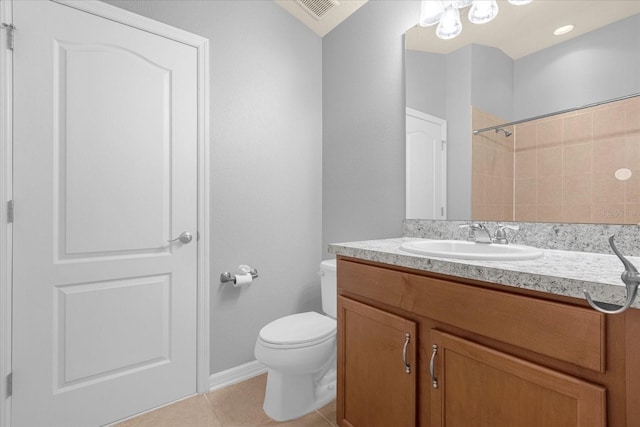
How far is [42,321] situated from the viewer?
1.34 metres

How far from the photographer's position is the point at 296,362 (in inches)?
57.6

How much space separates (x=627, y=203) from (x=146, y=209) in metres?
2.04

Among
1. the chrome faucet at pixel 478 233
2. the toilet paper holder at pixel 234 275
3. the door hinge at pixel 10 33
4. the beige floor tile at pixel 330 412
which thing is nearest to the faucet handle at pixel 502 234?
the chrome faucet at pixel 478 233

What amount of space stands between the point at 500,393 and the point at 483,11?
158 cm

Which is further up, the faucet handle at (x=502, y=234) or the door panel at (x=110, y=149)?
the door panel at (x=110, y=149)

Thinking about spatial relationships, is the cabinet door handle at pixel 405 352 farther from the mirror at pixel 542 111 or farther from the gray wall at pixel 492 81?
the gray wall at pixel 492 81

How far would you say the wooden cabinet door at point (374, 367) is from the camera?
1039mm

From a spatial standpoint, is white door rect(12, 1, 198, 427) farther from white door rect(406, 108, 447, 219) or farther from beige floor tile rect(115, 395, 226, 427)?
white door rect(406, 108, 447, 219)

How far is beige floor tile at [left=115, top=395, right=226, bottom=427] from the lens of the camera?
1.49 meters

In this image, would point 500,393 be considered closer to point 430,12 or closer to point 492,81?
point 492,81

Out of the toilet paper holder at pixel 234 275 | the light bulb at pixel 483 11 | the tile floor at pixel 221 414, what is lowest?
the tile floor at pixel 221 414

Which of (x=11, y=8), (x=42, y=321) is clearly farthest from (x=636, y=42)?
(x=42, y=321)

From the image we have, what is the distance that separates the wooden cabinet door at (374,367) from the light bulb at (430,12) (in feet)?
4.79

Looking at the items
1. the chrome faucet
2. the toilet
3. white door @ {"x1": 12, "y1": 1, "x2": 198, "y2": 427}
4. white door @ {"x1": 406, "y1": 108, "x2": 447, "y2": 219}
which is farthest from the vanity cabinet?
white door @ {"x1": 12, "y1": 1, "x2": 198, "y2": 427}
